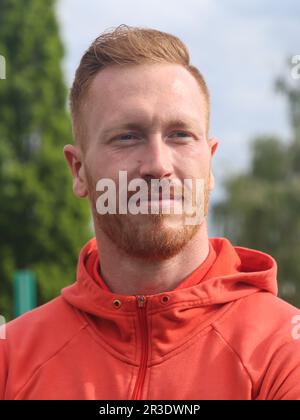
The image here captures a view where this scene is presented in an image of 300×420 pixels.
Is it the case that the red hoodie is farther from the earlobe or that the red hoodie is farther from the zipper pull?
the earlobe

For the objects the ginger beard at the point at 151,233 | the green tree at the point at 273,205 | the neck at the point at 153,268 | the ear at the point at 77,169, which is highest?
the ear at the point at 77,169

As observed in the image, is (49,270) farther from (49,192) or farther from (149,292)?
(149,292)

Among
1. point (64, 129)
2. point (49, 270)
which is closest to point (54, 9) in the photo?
point (64, 129)

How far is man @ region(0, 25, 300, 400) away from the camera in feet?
7.88

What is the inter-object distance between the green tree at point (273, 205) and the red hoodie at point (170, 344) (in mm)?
19653

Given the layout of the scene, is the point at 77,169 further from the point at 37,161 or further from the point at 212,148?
the point at 37,161

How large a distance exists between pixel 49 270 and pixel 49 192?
6.47ft

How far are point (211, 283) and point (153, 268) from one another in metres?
0.18

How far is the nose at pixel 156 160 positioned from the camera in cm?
240

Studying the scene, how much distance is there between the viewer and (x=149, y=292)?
2570mm

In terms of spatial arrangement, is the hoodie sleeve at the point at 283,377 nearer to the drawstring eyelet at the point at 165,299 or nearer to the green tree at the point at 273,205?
the drawstring eyelet at the point at 165,299

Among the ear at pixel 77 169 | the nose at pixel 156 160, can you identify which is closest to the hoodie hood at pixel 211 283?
the ear at pixel 77 169

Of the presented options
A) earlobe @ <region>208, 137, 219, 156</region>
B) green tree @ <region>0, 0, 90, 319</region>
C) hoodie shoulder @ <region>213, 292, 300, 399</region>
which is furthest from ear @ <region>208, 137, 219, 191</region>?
green tree @ <region>0, 0, 90, 319</region>
